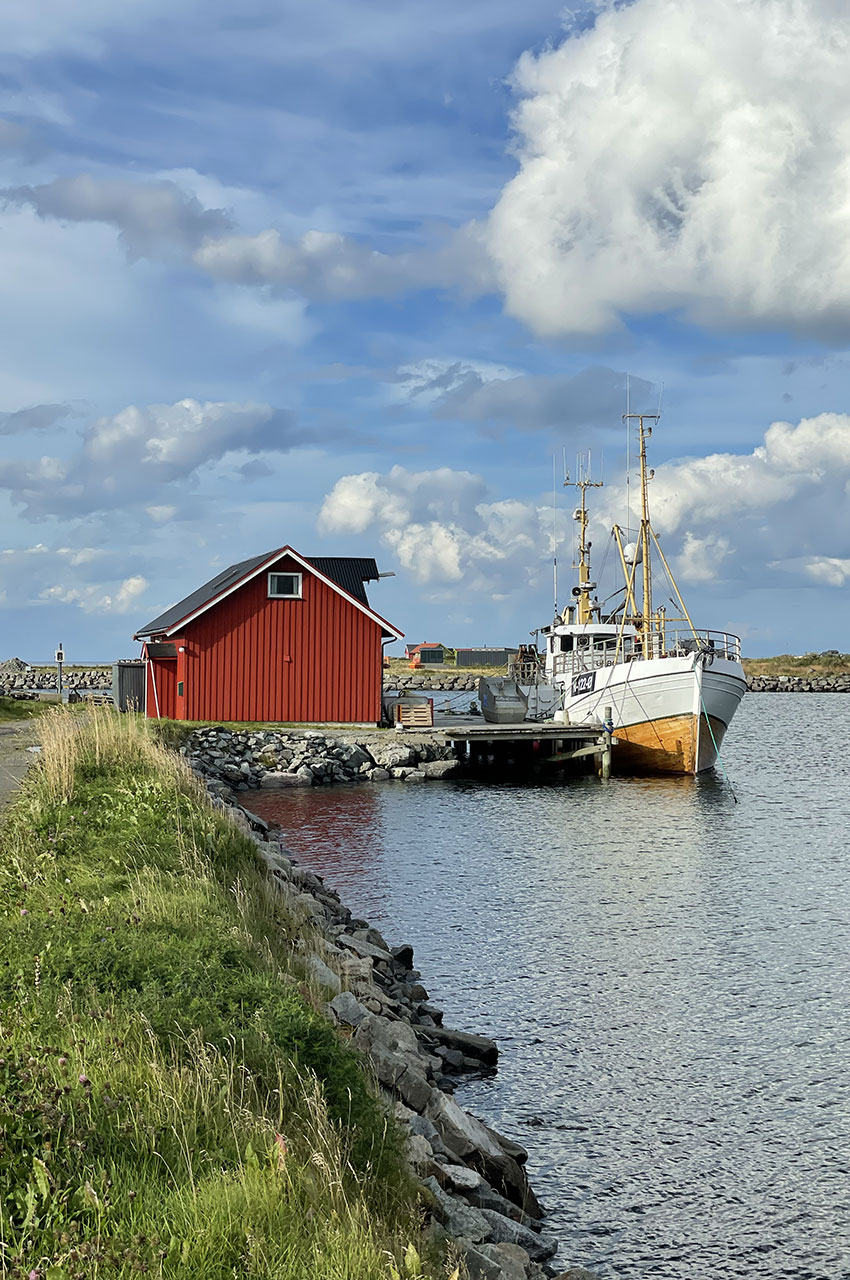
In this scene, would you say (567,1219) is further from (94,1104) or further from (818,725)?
(818,725)

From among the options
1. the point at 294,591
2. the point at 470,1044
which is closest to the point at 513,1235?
the point at 470,1044

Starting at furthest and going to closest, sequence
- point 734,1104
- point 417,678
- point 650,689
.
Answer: point 417,678
point 650,689
point 734,1104

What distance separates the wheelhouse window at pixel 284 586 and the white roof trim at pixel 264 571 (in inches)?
16.1

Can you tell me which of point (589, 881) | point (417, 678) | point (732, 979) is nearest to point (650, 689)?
point (589, 881)

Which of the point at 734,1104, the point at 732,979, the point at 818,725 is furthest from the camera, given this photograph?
the point at 818,725

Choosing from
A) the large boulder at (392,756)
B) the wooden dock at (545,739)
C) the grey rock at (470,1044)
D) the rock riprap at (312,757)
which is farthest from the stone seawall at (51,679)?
the grey rock at (470,1044)

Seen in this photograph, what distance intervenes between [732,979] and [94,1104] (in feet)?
35.3

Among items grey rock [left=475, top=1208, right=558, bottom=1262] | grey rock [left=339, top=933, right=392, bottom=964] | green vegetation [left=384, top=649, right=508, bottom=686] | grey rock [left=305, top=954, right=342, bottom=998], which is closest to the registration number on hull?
grey rock [left=339, top=933, right=392, bottom=964]

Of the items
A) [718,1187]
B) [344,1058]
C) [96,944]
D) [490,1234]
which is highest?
[96,944]

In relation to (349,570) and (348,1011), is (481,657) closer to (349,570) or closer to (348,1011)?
(349,570)

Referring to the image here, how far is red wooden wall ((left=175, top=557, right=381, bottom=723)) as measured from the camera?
37.6 meters

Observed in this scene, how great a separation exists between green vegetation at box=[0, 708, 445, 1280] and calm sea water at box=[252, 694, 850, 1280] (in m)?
2.88

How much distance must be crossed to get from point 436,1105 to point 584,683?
34331mm

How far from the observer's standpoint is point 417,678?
95750mm
